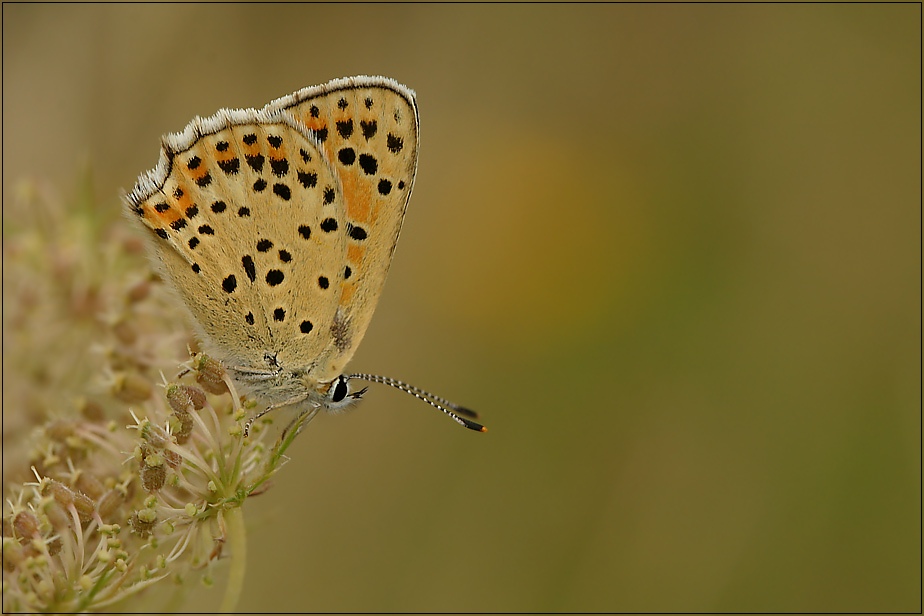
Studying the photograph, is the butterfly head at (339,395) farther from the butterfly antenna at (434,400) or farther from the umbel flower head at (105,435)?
the umbel flower head at (105,435)

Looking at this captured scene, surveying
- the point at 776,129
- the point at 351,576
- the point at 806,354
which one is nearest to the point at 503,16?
the point at 776,129

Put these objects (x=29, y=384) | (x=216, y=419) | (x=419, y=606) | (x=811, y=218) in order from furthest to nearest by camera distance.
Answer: (x=811, y=218) → (x=419, y=606) → (x=29, y=384) → (x=216, y=419)

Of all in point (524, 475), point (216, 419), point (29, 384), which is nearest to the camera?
point (216, 419)

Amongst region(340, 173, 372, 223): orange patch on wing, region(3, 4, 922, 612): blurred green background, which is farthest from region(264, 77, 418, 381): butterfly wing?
region(3, 4, 922, 612): blurred green background

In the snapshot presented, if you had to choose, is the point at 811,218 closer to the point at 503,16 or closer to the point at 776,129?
the point at 776,129

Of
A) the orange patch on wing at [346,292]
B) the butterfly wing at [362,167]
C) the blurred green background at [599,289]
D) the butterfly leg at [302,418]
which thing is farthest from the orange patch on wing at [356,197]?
the blurred green background at [599,289]

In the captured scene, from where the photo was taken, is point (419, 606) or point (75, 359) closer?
point (75, 359)

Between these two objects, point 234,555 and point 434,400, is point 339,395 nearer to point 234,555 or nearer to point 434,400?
point 434,400

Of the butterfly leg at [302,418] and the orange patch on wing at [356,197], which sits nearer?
the butterfly leg at [302,418]
